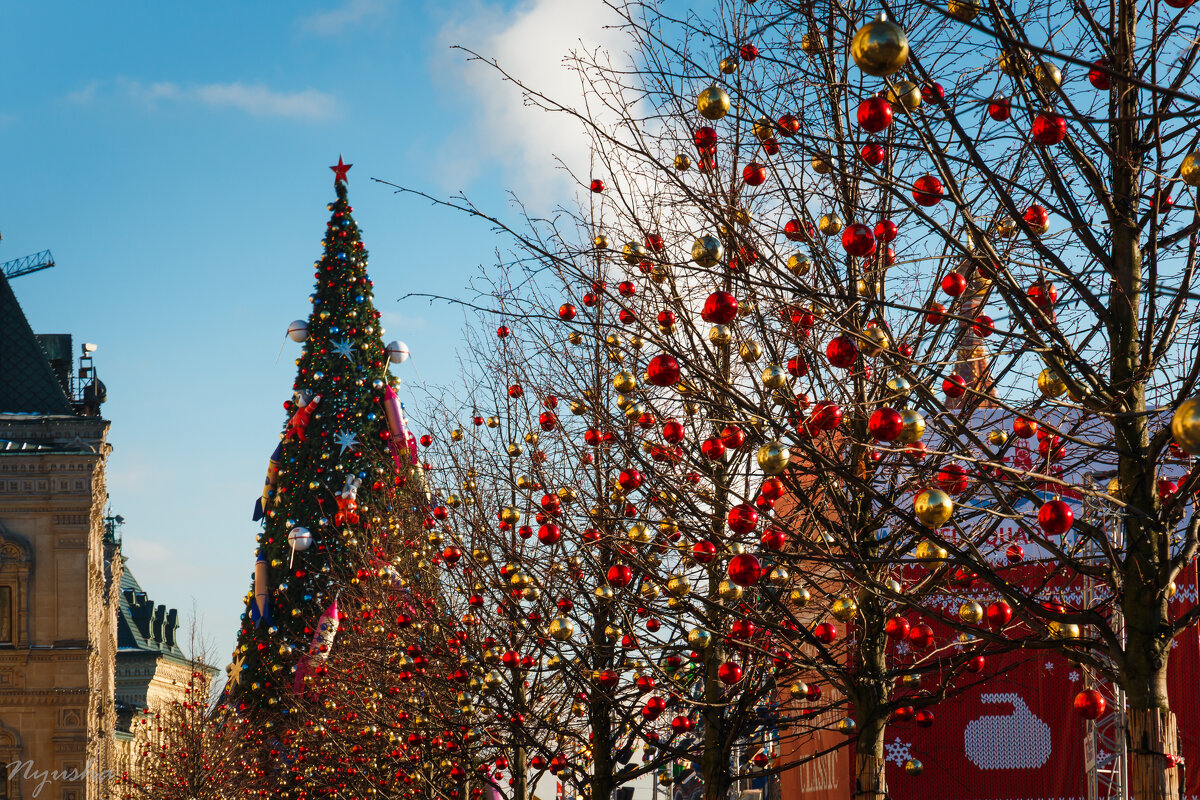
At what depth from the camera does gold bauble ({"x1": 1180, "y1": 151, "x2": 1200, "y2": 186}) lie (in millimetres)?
4250

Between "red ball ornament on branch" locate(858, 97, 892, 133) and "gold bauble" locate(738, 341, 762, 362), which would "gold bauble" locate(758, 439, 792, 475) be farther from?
"gold bauble" locate(738, 341, 762, 362)

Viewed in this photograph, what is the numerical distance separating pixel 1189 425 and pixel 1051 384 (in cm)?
238

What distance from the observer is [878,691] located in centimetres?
722

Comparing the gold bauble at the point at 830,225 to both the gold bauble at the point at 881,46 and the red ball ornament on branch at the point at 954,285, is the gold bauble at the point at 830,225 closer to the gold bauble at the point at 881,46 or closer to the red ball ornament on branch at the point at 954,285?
the red ball ornament on branch at the point at 954,285

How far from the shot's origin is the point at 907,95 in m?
4.84

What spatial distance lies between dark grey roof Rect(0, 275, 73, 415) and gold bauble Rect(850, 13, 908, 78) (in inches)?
1722

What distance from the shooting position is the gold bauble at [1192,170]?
4.25 metres

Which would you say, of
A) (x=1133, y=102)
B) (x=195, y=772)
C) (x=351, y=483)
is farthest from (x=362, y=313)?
(x=1133, y=102)

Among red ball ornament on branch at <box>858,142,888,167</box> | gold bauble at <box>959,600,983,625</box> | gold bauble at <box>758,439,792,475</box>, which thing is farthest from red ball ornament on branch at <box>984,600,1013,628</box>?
red ball ornament on branch at <box>858,142,888,167</box>

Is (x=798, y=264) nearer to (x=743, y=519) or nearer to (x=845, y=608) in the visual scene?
(x=743, y=519)

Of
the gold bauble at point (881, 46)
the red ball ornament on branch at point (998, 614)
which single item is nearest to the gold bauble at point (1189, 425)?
the gold bauble at point (881, 46)

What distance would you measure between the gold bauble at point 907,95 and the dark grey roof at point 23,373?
4285 cm

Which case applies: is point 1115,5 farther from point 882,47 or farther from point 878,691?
point 878,691

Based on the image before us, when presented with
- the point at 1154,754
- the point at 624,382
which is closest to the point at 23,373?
the point at 624,382
